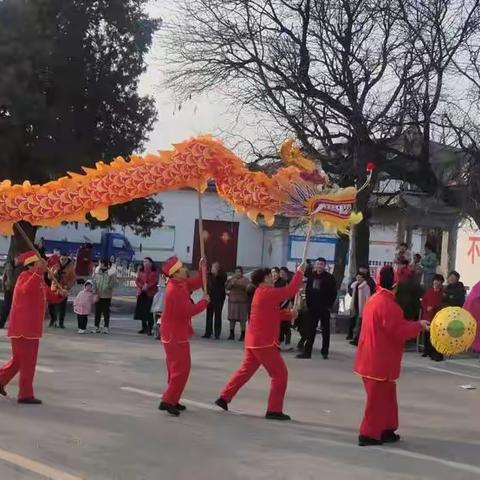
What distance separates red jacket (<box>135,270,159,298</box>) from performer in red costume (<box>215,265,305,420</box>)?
25.8ft

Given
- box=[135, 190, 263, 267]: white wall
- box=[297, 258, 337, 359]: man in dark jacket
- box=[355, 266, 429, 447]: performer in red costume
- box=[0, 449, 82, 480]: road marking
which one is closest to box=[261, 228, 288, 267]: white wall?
box=[135, 190, 263, 267]: white wall

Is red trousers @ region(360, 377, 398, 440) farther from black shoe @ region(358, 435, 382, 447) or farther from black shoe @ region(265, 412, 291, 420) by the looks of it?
black shoe @ region(265, 412, 291, 420)

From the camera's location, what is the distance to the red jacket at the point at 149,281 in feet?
52.7

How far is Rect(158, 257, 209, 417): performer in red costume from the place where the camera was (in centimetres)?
814

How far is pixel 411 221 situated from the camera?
832 inches

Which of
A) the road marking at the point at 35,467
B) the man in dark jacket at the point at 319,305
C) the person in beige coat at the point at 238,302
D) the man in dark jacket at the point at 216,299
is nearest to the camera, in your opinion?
the road marking at the point at 35,467

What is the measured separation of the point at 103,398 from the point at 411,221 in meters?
13.9

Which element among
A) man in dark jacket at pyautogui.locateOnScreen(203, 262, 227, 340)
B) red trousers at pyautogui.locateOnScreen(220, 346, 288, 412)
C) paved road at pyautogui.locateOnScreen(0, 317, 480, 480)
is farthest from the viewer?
man in dark jacket at pyautogui.locateOnScreen(203, 262, 227, 340)

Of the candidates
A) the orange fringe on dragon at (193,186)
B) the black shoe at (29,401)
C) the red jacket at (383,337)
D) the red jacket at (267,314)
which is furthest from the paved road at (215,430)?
the orange fringe on dragon at (193,186)

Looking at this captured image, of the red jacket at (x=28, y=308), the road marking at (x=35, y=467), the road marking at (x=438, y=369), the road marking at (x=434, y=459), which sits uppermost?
the red jacket at (x=28, y=308)

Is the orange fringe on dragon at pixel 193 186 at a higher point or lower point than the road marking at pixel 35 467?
higher

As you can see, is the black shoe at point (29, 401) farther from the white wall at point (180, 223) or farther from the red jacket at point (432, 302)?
the white wall at point (180, 223)

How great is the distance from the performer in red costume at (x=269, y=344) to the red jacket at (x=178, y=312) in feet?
2.06

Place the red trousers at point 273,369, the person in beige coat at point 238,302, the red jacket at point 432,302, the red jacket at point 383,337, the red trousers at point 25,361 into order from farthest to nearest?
the person in beige coat at point 238,302
the red jacket at point 432,302
the red trousers at point 25,361
the red trousers at point 273,369
the red jacket at point 383,337
